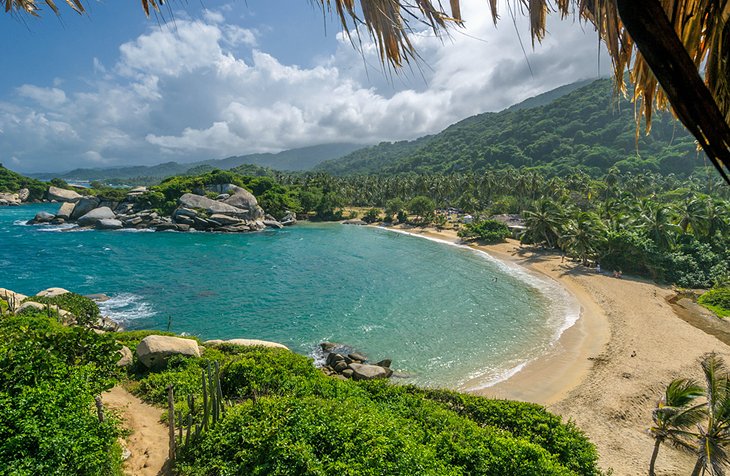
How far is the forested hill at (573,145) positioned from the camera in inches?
4122

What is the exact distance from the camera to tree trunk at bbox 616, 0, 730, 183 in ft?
4.04

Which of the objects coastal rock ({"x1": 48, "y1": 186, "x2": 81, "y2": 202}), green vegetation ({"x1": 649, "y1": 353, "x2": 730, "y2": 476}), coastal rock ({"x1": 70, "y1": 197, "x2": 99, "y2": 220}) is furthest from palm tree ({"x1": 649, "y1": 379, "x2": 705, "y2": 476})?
coastal rock ({"x1": 48, "y1": 186, "x2": 81, "y2": 202})

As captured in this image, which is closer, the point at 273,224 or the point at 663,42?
the point at 663,42

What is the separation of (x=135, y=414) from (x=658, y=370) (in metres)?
22.8

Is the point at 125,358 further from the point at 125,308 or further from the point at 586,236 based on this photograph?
the point at 586,236

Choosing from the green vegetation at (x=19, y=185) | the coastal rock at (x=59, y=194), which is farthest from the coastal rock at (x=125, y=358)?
the green vegetation at (x=19, y=185)

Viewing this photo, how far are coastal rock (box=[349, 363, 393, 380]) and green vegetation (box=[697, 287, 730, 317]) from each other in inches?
977

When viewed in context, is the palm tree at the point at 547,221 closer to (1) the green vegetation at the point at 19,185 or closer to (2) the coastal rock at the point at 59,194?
(2) the coastal rock at the point at 59,194

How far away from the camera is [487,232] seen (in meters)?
52.8

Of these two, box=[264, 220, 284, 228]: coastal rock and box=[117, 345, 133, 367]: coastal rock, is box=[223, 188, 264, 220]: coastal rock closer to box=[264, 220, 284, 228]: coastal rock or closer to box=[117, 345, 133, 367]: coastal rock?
box=[264, 220, 284, 228]: coastal rock

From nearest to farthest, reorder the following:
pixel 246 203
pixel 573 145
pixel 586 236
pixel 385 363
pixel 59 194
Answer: pixel 385 363 → pixel 586 236 → pixel 246 203 → pixel 59 194 → pixel 573 145

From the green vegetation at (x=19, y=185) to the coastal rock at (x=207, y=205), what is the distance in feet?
207

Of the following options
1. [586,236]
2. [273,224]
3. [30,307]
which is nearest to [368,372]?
[30,307]

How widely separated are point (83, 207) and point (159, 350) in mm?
73911
